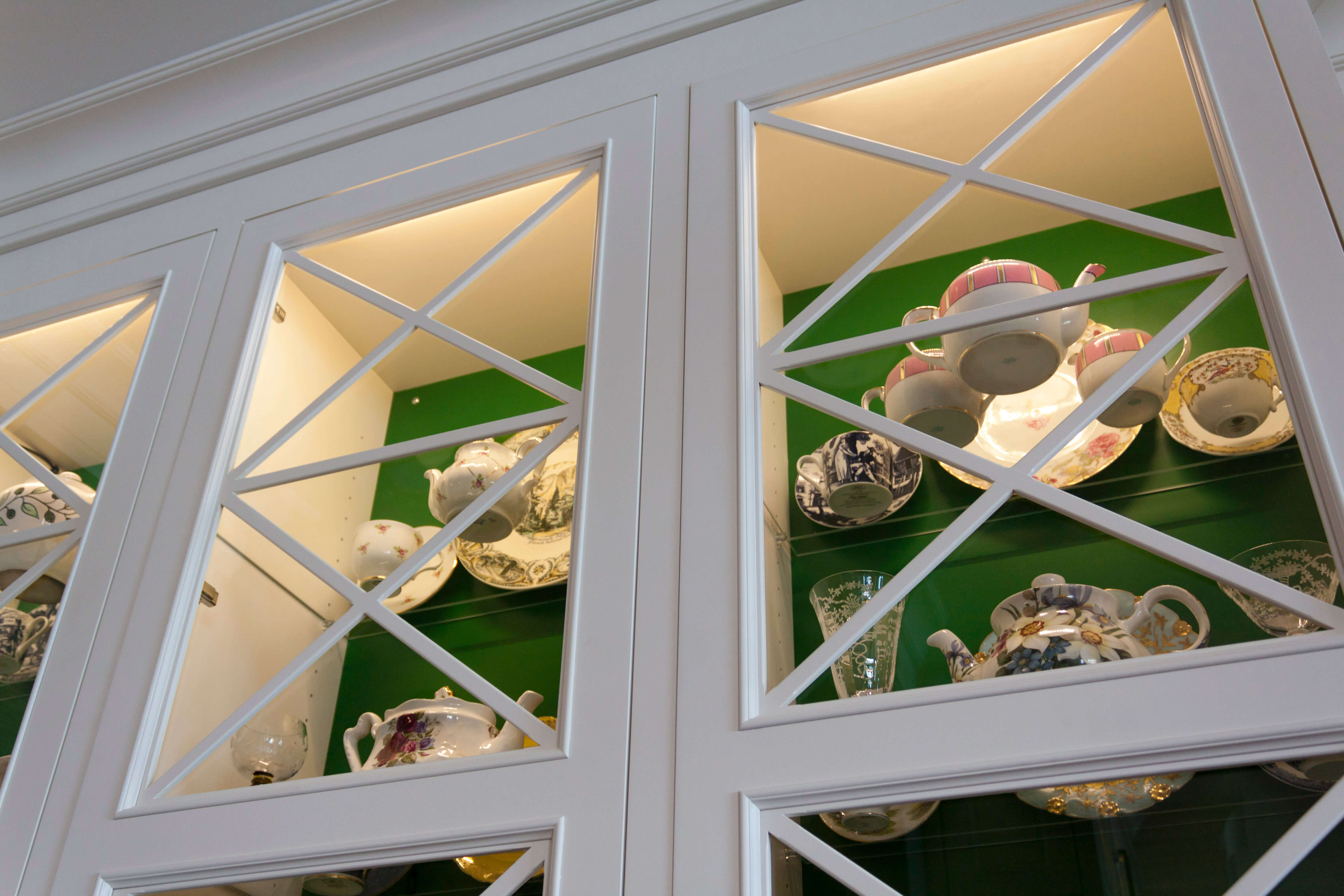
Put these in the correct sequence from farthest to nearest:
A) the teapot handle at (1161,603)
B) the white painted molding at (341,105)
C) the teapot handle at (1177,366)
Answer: the white painted molding at (341,105), the teapot handle at (1177,366), the teapot handle at (1161,603)

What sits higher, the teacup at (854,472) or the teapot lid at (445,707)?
the teacup at (854,472)

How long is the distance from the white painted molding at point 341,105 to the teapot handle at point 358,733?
2.29ft

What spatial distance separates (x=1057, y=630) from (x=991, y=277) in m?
0.31

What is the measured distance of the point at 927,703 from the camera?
2.39 feet

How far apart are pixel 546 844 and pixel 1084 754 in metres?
0.37

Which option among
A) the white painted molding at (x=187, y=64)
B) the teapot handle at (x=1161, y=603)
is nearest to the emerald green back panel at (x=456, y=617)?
the teapot handle at (x=1161, y=603)

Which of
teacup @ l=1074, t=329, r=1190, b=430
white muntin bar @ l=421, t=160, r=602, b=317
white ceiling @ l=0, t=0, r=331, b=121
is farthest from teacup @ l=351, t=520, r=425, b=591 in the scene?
white ceiling @ l=0, t=0, r=331, b=121

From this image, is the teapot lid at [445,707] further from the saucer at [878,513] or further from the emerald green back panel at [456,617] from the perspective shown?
the saucer at [878,513]

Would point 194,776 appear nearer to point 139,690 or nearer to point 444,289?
point 139,690

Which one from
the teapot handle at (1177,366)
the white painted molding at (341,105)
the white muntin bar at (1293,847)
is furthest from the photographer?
the white painted molding at (341,105)

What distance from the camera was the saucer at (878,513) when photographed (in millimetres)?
849

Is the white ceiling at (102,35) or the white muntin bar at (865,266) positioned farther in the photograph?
the white ceiling at (102,35)

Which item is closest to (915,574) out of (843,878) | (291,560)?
(843,878)

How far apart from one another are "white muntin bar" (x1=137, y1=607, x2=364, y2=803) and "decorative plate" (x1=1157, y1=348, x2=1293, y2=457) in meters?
0.68
